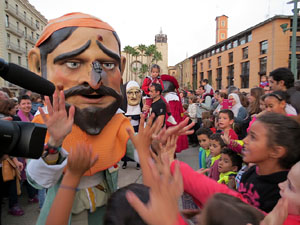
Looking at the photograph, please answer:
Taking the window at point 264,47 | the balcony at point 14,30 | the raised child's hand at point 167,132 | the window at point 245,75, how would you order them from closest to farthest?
the raised child's hand at point 167,132
the window at point 264,47
the balcony at point 14,30
the window at point 245,75

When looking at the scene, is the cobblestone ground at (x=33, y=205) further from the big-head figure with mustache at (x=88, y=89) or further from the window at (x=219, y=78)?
the window at (x=219, y=78)

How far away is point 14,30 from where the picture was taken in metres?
27.6

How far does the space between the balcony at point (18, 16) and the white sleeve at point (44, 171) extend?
31131 mm

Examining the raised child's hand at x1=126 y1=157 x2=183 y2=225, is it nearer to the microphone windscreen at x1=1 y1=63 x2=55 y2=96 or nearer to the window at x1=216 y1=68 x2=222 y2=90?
the microphone windscreen at x1=1 y1=63 x2=55 y2=96

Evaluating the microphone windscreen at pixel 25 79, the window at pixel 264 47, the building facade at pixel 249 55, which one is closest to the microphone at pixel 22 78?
the microphone windscreen at pixel 25 79

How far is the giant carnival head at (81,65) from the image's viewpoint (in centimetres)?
149

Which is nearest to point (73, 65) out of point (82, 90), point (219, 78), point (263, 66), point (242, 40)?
point (82, 90)

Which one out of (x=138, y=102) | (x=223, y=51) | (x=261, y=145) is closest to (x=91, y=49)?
(x=261, y=145)

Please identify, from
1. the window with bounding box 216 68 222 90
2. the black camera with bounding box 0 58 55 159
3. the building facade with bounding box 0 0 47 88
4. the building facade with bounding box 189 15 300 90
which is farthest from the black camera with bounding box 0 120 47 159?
the window with bounding box 216 68 222 90

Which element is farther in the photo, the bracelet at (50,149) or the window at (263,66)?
the window at (263,66)

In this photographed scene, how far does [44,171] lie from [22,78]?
0.59 m

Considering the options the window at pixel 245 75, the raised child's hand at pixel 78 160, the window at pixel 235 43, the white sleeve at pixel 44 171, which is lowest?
the white sleeve at pixel 44 171

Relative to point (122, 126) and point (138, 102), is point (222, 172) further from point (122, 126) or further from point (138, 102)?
point (138, 102)

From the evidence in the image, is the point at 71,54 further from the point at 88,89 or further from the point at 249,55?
the point at 249,55
